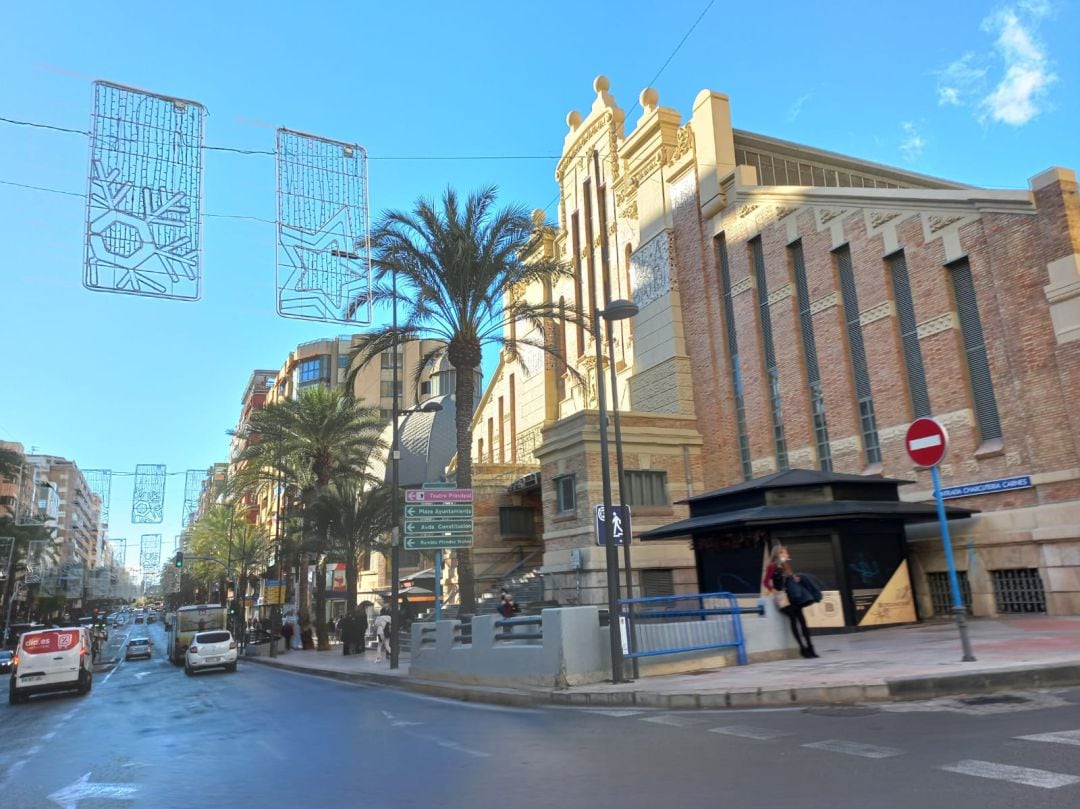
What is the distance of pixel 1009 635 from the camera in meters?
13.2

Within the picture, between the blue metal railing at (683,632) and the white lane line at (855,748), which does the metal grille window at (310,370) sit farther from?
the white lane line at (855,748)

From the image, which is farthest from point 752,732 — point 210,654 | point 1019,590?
point 210,654

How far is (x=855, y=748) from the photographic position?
6312 mm

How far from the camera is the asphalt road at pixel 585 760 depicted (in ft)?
17.1

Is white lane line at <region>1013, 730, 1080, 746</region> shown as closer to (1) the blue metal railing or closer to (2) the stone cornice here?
(1) the blue metal railing

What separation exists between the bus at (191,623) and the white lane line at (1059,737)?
123ft

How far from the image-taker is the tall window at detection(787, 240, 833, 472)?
23.9 m

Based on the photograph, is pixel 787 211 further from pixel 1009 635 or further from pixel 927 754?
pixel 927 754

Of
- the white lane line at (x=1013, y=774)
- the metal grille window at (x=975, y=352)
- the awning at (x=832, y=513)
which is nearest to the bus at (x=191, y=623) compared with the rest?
the awning at (x=832, y=513)

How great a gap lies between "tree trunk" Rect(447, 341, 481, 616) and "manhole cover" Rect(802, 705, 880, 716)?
11.6 meters

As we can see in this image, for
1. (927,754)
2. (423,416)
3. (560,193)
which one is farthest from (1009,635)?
(423,416)

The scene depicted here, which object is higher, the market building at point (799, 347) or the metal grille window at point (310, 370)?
the metal grille window at point (310, 370)

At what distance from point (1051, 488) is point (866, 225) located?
9.01 metres

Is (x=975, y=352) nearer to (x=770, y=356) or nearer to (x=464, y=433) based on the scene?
(x=770, y=356)
